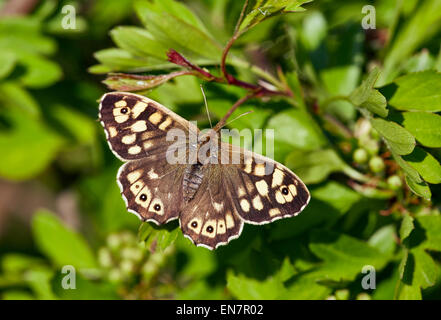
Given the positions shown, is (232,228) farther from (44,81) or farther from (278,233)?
(44,81)

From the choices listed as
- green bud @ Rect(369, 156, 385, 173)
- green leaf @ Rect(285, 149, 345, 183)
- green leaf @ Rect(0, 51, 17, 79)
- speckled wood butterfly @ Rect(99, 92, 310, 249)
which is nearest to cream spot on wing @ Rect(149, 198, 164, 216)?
speckled wood butterfly @ Rect(99, 92, 310, 249)

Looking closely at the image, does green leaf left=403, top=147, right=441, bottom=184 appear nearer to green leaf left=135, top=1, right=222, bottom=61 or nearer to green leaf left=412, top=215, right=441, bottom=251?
green leaf left=412, top=215, right=441, bottom=251

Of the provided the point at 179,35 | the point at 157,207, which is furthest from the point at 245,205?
the point at 179,35

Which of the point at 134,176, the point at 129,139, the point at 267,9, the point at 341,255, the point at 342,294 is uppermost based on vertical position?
the point at 267,9

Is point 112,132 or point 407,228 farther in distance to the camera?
point 112,132

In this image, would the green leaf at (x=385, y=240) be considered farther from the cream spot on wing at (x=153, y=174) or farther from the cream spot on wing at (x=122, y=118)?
the cream spot on wing at (x=122, y=118)

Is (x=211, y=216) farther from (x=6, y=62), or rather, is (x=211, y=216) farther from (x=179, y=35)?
(x=6, y=62)
